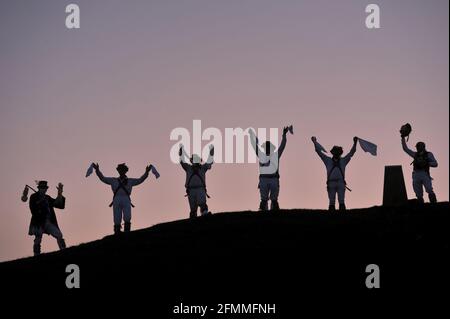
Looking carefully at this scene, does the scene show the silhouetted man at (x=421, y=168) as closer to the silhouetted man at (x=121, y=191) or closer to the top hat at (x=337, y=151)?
the top hat at (x=337, y=151)

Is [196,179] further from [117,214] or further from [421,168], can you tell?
[421,168]

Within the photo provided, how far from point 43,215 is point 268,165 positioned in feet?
30.8

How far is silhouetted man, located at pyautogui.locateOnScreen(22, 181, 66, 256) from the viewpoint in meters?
39.4

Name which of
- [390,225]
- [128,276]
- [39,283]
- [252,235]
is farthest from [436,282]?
[39,283]

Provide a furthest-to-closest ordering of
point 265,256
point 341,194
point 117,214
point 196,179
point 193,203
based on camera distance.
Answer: point 193,203 < point 196,179 < point 341,194 < point 117,214 < point 265,256

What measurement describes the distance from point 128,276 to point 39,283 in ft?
10.6

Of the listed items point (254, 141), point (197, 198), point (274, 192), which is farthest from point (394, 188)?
point (197, 198)

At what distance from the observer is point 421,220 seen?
34562 millimetres

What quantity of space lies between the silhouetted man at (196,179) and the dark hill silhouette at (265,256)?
6.66 feet

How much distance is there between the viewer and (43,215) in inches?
1553

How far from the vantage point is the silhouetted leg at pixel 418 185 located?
1519 inches

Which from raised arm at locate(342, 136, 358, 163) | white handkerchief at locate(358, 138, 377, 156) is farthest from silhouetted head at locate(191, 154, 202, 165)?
white handkerchief at locate(358, 138, 377, 156)

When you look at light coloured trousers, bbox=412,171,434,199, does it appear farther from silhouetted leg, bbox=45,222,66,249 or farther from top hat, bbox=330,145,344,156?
silhouetted leg, bbox=45,222,66,249

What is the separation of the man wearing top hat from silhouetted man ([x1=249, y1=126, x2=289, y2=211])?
8227mm
